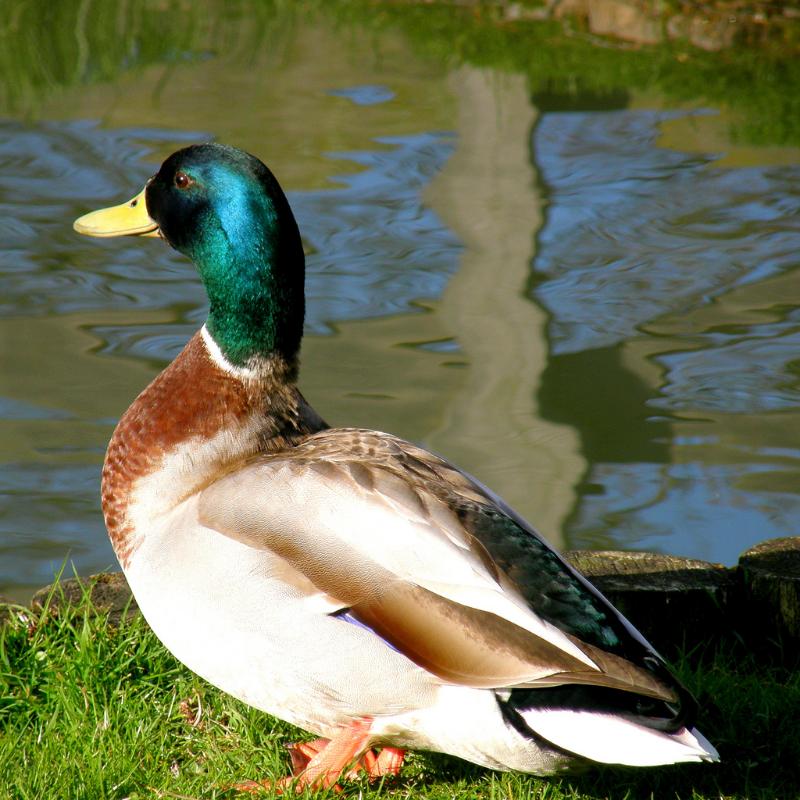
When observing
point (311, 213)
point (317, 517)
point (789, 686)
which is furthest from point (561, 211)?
point (317, 517)

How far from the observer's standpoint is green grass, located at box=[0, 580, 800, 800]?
2.77 m

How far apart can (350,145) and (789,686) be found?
603cm

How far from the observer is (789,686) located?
3.12 m

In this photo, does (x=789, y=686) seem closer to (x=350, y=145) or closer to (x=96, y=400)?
(x=96, y=400)

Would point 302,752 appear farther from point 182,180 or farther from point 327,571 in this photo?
point 182,180

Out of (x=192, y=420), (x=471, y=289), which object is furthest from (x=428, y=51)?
(x=192, y=420)

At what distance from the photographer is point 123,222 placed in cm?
319

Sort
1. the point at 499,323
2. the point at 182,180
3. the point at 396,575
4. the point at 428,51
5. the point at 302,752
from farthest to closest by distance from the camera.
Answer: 1. the point at 428,51
2. the point at 499,323
3. the point at 182,180
4. the point at 302,752
5. the point at 396,575

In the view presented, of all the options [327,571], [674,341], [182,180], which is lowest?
[674,341]

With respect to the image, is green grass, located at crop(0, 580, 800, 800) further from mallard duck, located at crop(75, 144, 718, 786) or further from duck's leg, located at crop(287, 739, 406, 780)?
mallard duck, located at crop(75, 144, 718, 786)

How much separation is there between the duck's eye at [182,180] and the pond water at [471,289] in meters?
1.72

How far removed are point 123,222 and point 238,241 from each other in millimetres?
411

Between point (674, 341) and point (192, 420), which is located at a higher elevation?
point (192, 420)

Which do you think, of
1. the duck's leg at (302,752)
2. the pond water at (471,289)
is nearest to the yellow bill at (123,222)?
the duck's leg at (302,752)
